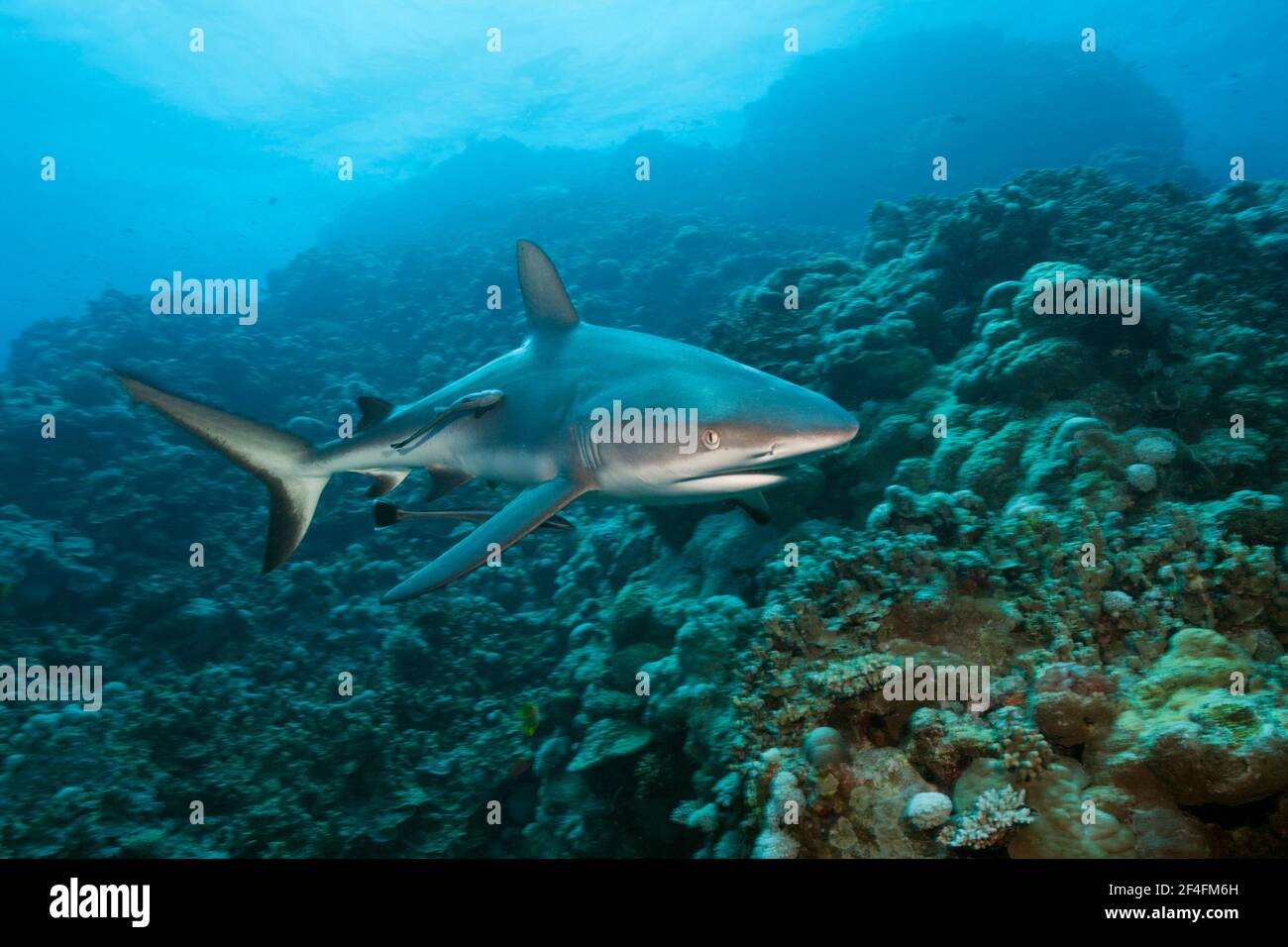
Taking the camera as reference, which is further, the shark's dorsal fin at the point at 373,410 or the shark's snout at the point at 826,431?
the shark's dorsal fin at the point at 373,410

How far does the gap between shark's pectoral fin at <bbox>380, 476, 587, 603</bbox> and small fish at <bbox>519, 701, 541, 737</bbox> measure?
11.3 ft

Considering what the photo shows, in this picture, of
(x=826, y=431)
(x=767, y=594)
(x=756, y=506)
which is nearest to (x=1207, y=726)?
(x=826, y=431)

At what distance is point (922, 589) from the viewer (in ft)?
12.2

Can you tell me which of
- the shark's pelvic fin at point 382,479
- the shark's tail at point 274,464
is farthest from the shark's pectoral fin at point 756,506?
the shark's tail at point 274,464

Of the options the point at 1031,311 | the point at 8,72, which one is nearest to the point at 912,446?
the point at 1031,311

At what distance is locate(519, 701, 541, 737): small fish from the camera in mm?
6086

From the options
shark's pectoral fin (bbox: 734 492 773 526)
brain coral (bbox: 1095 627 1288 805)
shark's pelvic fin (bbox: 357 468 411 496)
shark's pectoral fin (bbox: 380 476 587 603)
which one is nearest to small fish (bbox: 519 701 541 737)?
shark's pelvic fin (bbox: 357 468 411 496)

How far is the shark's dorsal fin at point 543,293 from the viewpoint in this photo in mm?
4719

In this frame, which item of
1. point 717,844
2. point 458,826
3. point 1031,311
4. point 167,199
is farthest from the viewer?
point 167,199

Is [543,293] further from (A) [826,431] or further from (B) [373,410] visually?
(A) [826,431]

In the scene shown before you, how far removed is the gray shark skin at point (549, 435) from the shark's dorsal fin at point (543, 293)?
11 mm

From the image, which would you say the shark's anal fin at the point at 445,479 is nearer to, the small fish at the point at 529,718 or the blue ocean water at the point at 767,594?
the blue ocean water at the point at 767,594
